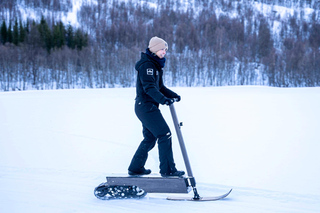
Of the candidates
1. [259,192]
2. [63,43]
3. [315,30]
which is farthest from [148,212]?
[315,30]

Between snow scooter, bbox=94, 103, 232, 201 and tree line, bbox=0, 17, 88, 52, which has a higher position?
tree line, bbox=0, 17, 88, 52

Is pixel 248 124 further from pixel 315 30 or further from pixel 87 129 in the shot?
pixel 315 30

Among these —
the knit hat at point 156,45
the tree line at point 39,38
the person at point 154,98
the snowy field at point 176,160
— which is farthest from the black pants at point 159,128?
the tree line at point 39,38

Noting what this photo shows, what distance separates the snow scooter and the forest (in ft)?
141

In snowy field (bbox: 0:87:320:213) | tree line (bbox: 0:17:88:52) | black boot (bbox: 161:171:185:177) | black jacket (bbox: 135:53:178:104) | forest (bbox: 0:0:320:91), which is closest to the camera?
black jacket (bbox: 135:53:178:104)

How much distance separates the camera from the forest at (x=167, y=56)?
46531 mm

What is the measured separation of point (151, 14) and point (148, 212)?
8331 centimetres

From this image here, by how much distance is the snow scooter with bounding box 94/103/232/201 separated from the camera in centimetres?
324

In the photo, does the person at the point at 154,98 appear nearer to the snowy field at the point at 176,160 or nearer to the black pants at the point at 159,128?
the black pants at the point at 159,128

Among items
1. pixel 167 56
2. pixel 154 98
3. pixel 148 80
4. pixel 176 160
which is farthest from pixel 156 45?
pixel 167 56

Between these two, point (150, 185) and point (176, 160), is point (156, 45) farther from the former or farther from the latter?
point (176, 160)

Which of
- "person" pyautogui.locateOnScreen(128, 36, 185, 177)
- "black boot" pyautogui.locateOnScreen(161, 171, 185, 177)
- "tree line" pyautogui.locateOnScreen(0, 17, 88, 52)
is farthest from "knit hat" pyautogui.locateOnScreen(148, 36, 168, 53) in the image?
"tree line" pyautogui.locateOnScreen(0, 17, 88, 52)

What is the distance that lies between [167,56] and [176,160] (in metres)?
48.4

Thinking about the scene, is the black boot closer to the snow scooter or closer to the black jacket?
the snow scooter
